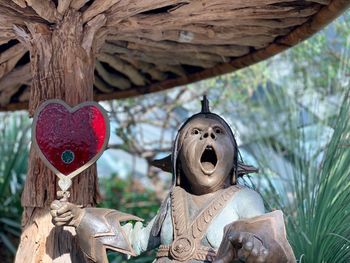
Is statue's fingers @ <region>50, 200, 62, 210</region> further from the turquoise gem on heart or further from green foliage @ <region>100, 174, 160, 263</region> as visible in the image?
green foliage @ <region>100, 174, 160, 263</region>

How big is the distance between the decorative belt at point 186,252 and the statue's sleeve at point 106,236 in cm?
11

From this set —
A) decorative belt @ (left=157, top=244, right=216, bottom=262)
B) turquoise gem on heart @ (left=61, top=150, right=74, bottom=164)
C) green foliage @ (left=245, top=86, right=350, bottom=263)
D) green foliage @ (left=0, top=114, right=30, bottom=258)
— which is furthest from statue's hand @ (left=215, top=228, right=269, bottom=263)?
green foliage @ (left=0, top=114, right=30, bottom=258)

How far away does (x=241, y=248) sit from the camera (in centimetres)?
154

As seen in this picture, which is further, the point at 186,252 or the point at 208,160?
the point at 208,160

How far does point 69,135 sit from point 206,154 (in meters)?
0.37

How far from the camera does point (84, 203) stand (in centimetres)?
201

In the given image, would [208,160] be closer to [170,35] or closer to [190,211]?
[190,211]

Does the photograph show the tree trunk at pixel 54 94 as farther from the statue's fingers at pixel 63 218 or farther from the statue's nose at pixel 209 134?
the statue's nose at pixel 209 134

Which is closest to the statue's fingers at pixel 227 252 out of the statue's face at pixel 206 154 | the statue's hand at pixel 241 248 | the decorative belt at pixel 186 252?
the statue's hand at pixel 241 248

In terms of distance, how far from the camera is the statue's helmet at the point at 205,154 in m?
1.83

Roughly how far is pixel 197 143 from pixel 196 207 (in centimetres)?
16

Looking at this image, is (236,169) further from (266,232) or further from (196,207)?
(266,232)

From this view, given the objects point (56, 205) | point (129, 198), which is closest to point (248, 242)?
point (56, 205)

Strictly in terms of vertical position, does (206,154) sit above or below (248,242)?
above
